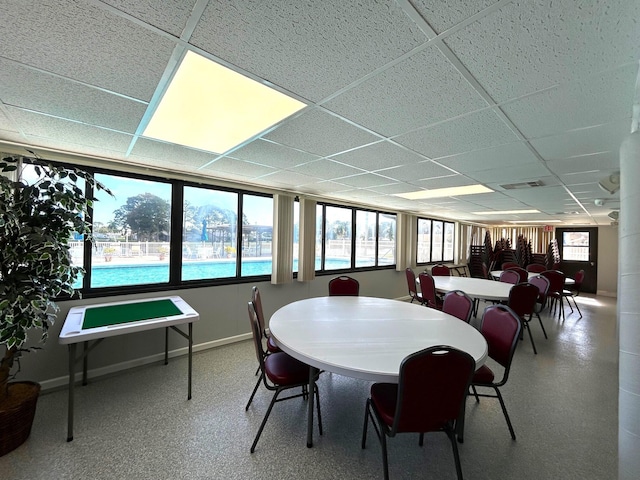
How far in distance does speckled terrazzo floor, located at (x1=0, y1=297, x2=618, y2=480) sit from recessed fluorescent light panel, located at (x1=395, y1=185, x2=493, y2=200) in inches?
101

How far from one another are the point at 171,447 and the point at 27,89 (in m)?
2.52

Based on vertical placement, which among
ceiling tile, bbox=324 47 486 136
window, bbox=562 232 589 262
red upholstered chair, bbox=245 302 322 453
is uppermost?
ceiling tile, bbox=324 47 486 136

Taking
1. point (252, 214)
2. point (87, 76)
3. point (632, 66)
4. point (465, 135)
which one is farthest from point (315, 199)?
point (632, 66)

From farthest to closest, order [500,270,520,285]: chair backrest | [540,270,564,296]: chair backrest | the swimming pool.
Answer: [500,270,520,285]: chair backrest < [540,270,564,296]: chair backrest < the swimming pool

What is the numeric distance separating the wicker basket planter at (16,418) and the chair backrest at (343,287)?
10.3ft

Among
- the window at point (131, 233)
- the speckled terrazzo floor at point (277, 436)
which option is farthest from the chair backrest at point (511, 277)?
the window at point (131, 233)

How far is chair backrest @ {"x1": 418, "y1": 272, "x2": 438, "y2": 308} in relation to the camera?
424cm

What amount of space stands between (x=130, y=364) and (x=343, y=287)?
9.38 feet

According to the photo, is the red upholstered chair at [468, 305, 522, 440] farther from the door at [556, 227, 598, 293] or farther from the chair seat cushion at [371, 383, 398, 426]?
the door at [556, 227, 598, 293]

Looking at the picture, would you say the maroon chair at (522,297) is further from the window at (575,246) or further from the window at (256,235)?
the window at (575,246)

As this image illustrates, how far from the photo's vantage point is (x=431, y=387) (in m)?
1.46

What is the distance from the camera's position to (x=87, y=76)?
138cm

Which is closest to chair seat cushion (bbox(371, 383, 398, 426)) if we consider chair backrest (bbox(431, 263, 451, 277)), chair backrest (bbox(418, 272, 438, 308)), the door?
chair backrest (bbox(418, 272, 438, 308))

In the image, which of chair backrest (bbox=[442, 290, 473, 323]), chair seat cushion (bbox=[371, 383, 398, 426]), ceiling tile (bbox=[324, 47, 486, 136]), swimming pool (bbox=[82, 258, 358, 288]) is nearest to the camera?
ceiling tile (bbox=[324, 47, 486, 136])
